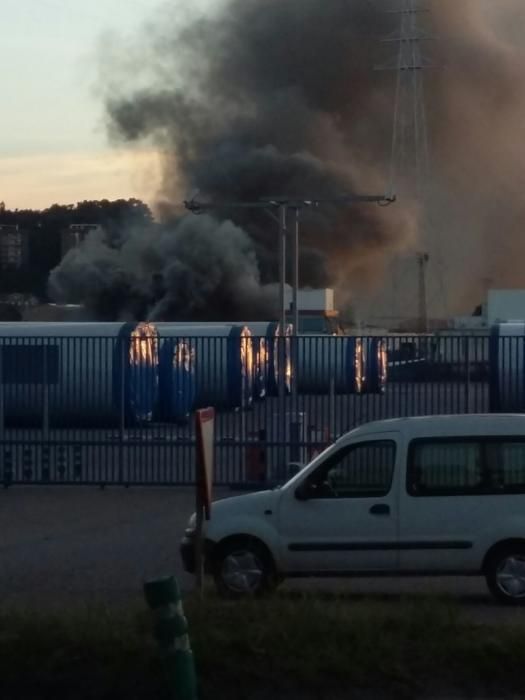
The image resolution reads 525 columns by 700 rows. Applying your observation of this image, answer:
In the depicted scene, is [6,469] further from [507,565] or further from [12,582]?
[507,565]

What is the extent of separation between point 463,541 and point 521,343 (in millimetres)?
8162

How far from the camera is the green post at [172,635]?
227 inches

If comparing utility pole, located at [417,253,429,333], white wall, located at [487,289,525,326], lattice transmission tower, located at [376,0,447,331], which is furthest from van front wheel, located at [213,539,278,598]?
utility pole, located at [417,253,429,333]

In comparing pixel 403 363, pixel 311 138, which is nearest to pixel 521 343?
pixel 403 363


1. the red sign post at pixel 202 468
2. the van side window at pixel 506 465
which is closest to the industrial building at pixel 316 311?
the van side window at pixel 506 465

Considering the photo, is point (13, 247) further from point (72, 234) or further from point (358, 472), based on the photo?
point (358, 472)

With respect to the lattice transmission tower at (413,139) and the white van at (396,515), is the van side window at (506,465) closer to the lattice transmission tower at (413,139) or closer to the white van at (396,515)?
the white van at (396,515)

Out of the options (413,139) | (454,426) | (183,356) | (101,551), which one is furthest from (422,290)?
(454,426)

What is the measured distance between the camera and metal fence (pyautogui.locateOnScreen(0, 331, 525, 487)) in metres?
18.5

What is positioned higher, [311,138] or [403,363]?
[311,138]

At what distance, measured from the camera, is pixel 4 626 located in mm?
7559

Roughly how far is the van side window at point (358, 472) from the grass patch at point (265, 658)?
3335mm

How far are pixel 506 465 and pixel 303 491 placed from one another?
159cm

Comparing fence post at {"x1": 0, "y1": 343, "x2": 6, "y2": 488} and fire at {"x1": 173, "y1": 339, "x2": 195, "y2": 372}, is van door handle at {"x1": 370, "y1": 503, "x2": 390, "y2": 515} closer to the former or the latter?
fence post at {"x1": 0, "y1": 343, "x2": 6, "y2": 488}
